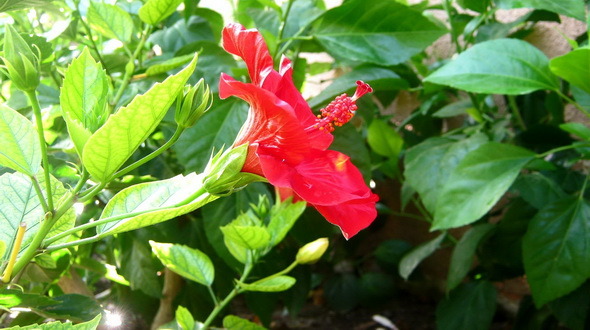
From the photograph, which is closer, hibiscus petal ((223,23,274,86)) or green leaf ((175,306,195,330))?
hibiscus petal ((223,23,274,86))

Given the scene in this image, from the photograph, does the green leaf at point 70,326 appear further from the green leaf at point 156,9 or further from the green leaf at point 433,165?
the green leaf at point 433,165

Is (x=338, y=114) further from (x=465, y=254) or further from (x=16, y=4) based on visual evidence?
(x=465, y=254)

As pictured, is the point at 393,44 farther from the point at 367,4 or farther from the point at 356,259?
the point at 356,259

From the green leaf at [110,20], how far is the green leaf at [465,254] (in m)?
0.66

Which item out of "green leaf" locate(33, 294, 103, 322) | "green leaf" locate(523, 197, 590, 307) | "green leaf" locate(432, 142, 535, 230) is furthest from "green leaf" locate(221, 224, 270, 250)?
"green leaf" locate(523, 197, 590, 307)

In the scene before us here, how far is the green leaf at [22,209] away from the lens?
1.18 feet

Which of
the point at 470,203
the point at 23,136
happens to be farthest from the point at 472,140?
Result: the point at 23,136

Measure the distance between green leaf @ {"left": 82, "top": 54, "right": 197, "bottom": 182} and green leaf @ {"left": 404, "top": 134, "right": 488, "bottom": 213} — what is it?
695 millimetres

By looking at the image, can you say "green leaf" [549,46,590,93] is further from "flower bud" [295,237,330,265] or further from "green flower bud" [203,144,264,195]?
"green flower bud" [203,144,264,195]

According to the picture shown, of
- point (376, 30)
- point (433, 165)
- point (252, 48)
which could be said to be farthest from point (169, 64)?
point (433, 165)

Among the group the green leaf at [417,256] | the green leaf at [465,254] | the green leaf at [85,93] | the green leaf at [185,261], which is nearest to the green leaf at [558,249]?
the green leaf at [465,254]

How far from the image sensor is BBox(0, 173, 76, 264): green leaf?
358 mm

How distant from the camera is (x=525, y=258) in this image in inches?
34.8

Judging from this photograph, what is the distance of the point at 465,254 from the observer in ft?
3.38
